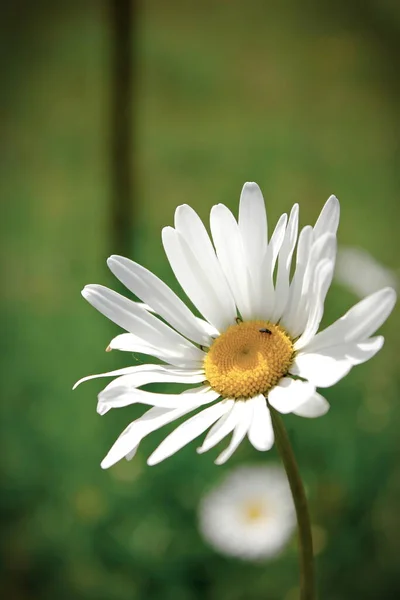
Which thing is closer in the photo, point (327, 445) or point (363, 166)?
point (327, 445)

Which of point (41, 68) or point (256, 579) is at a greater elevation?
point (41, 68)

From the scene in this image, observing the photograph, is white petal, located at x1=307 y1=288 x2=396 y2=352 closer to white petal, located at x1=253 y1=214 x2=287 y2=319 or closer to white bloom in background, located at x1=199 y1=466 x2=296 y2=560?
white petal, located at x1=253 y1=214 x2=287 y2=319

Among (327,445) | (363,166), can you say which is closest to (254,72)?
(363,166)

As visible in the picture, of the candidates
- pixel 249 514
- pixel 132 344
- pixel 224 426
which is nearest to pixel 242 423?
pixel 224 426

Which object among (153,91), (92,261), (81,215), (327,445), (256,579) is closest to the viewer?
(256,579)

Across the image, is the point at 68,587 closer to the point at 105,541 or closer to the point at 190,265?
the point at 105,541

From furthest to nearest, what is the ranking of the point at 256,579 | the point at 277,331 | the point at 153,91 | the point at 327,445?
the point at 153,91, the point at 327,445, the point at 256,579, the point at 277,331

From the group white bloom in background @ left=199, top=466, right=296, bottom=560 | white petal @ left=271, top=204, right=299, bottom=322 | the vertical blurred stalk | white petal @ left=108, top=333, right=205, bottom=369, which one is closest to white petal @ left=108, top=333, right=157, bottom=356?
white petal @ left=108, top=333, right=205, bottom=369
